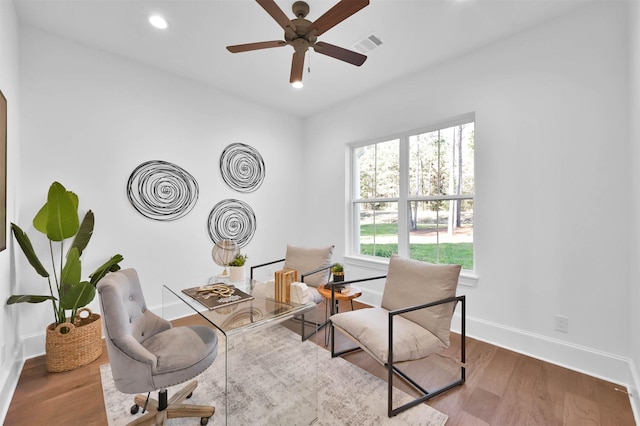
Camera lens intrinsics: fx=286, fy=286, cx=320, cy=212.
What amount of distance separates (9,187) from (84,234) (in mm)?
608

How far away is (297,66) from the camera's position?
2.20 m

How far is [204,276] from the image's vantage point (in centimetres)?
366

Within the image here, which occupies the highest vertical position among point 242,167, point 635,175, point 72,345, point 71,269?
point 242,167

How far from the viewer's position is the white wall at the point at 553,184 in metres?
2.20

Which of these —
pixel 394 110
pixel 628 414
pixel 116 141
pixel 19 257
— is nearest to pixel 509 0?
pixel 394 110

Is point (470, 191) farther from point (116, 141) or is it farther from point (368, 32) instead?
point (116, 141)

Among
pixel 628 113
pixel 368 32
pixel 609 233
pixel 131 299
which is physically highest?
pixel 368 32

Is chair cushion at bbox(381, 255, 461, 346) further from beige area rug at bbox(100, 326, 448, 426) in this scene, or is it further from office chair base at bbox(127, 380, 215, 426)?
office chair base at bbox(127, 380, 215, 426)

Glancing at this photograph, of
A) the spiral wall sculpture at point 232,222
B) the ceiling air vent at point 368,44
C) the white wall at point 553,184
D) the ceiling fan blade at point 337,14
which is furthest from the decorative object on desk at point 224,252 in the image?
the white wall at point 553,184

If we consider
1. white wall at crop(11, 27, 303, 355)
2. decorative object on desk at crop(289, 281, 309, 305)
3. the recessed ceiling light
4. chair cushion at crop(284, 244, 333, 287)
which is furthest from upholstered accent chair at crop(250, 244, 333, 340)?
the recessed ceiling light

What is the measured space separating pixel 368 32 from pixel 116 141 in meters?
2.76

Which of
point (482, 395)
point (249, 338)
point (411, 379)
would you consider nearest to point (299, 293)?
point (249, 338)

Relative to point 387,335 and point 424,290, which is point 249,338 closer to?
point 387,335

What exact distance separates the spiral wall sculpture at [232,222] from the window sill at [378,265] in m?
1.47
